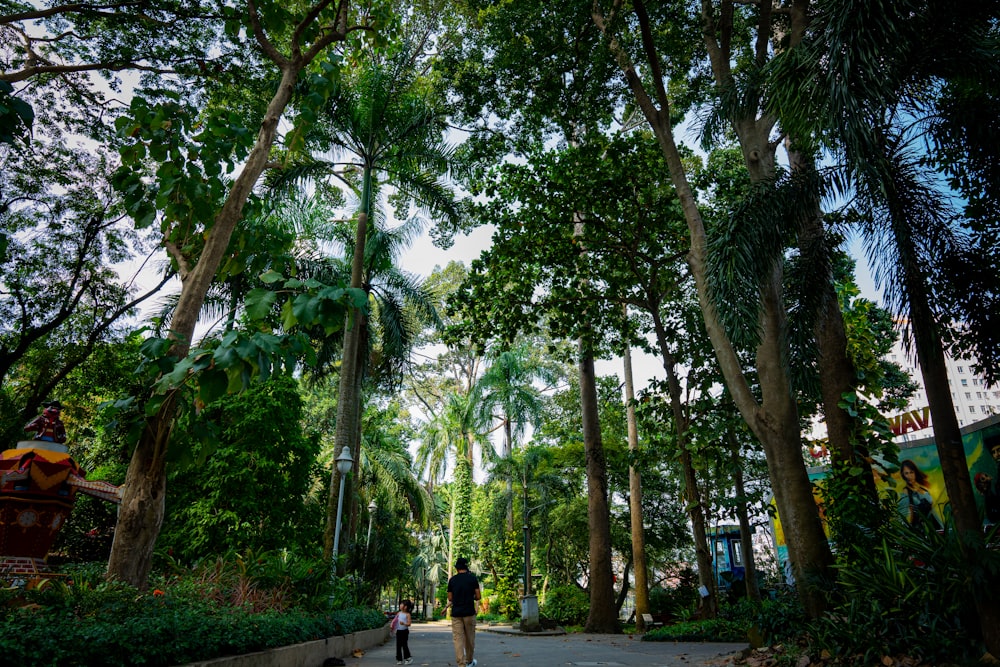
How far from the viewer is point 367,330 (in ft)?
61.0

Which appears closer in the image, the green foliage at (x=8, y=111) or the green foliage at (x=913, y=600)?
the green foliage at (x=8, y=111)

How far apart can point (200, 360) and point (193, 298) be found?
2244mm

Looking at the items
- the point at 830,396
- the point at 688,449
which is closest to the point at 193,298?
the point at 830,396

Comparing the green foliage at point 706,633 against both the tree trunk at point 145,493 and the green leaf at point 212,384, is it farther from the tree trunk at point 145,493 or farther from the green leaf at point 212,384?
the green leaf at point 212,384

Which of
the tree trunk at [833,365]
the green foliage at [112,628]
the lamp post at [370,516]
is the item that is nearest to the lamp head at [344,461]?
the green foliage at [112,628]

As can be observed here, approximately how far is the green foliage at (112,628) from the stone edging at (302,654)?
16 centimetres

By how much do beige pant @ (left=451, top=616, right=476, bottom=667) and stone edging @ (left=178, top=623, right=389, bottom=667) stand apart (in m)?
1.90

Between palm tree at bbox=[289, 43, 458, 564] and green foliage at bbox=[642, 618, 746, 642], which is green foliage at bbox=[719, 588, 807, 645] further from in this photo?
palm tree at bbox=[289, 43, 458, 564]

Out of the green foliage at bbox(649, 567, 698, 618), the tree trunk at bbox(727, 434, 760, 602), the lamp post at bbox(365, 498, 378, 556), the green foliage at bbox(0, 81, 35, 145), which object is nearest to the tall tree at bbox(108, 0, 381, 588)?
the green foliage at bbox(0, 81, 35, 145)

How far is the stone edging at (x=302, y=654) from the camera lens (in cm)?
531

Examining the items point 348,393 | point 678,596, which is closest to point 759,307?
point 348,393

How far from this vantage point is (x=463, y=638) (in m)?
7.90

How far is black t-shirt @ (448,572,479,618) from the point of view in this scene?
26.0 ft

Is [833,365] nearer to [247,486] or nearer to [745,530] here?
[745,530]
